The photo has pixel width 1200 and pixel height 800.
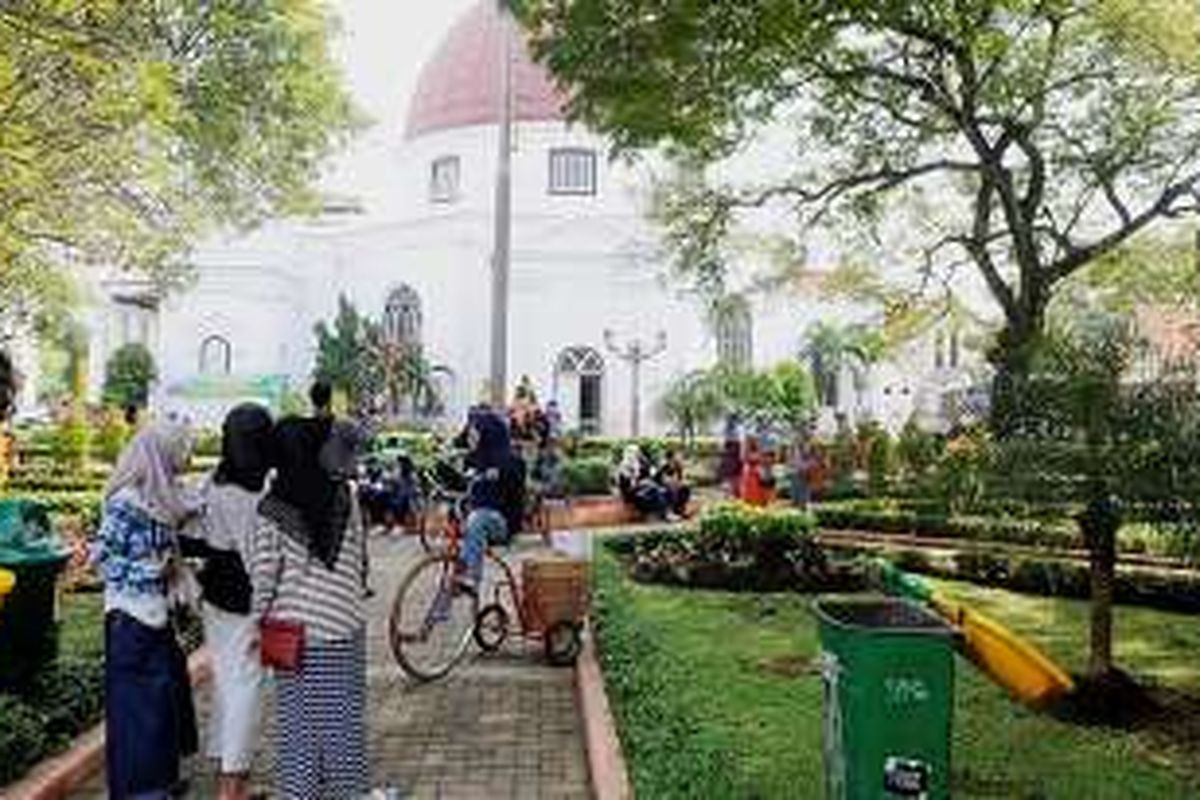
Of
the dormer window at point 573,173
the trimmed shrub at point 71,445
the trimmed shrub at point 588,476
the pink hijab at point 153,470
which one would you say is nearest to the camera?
the pink hijab at point 153,470

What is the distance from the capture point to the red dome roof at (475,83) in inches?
2071

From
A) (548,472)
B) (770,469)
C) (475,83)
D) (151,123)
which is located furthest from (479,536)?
(475,83)

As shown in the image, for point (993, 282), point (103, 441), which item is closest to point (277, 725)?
point (993, 282)

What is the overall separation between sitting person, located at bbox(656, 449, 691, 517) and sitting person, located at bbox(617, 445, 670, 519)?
18cm

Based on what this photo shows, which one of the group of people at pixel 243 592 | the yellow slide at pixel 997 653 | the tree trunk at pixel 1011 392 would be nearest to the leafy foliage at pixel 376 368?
the tree trunk at pixel 1011 392

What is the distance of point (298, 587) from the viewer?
7.08 m

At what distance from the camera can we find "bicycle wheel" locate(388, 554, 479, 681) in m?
10.4

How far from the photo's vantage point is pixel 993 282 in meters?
21.6

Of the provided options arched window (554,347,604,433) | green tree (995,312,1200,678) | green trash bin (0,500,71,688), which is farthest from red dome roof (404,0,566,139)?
green trash bin (0,500,71,688)

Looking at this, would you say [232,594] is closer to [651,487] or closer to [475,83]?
[651,487]

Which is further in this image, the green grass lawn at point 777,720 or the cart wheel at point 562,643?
the cart wheel at point 562,643

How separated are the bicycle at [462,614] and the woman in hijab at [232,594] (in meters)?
2.78

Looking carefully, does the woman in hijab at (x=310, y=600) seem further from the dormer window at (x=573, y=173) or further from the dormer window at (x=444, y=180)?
the dormer window at (x=444, y=180)

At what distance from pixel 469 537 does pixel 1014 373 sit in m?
3.68
